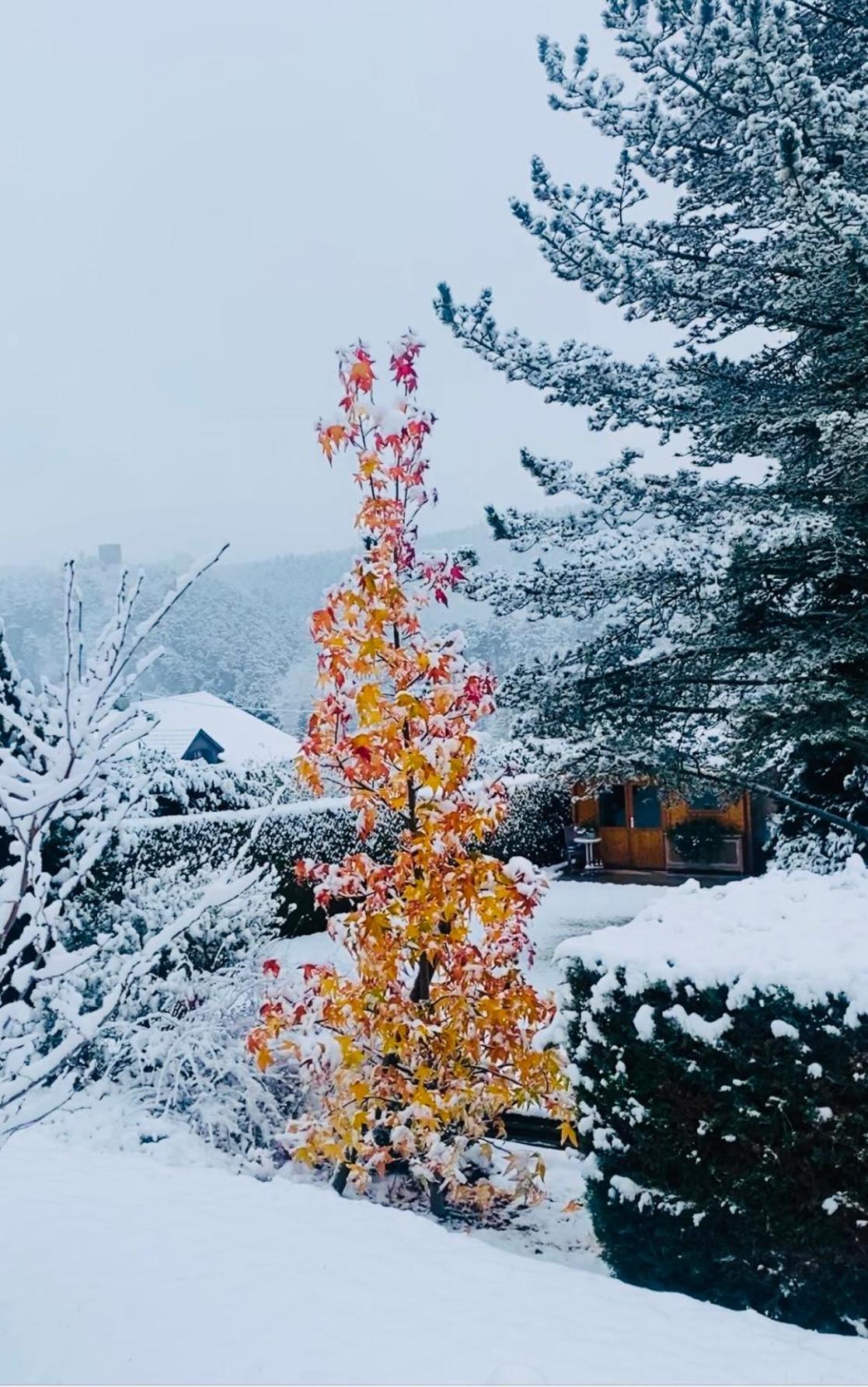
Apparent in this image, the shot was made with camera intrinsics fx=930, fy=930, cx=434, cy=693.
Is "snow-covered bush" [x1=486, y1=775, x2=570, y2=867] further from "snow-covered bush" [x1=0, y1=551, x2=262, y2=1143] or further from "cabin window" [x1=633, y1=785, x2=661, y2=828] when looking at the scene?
"snow-covered bush" [x1=0, y1=551, x2=262, y2=1143]

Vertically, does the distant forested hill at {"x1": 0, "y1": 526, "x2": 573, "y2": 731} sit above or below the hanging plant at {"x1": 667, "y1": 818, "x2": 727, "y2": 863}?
above

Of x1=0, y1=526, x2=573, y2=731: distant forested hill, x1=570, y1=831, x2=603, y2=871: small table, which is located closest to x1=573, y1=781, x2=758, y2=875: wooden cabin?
x1=570, y1=831, x2=603, y2=871: small table

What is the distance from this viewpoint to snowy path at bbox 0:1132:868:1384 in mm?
3082

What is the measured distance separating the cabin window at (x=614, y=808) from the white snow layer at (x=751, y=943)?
14.5 m

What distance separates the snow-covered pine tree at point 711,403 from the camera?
744cm

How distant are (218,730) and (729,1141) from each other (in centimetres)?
2206

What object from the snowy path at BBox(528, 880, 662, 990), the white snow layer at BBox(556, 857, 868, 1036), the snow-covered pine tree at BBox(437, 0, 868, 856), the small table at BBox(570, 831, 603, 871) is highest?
the snow-covered pine tree at BBox(437, 0, 868, 856)

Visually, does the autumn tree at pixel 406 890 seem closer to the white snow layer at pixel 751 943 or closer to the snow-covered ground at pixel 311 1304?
the snow-covered ground at pixel 311 1304

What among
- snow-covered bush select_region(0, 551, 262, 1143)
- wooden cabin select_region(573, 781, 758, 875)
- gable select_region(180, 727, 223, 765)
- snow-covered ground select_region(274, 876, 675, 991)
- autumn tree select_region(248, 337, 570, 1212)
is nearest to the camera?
snow-covered bush select_region(0, 551, 262, 1143)

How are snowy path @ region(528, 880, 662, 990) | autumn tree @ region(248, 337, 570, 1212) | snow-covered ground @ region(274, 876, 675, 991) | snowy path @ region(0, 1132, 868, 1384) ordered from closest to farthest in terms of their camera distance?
snowy path @ region(0, 1132, 868, 1384)
autumn tree @ region(248, 337, 570, 1212)
snow-covered ground @ region(274, 876, 675, 991)
snowy path @ region(528, 880, 662, 990)

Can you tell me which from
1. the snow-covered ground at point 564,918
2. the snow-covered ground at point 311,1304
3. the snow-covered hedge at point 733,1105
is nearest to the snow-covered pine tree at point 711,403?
the snow-covered ground at point 311,1304

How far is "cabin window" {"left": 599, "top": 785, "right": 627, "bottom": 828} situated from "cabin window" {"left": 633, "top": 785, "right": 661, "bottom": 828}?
210 millimetres

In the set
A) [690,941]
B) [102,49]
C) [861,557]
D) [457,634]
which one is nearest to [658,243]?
[861,557]

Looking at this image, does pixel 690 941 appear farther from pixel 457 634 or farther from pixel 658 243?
pixel 658 243
